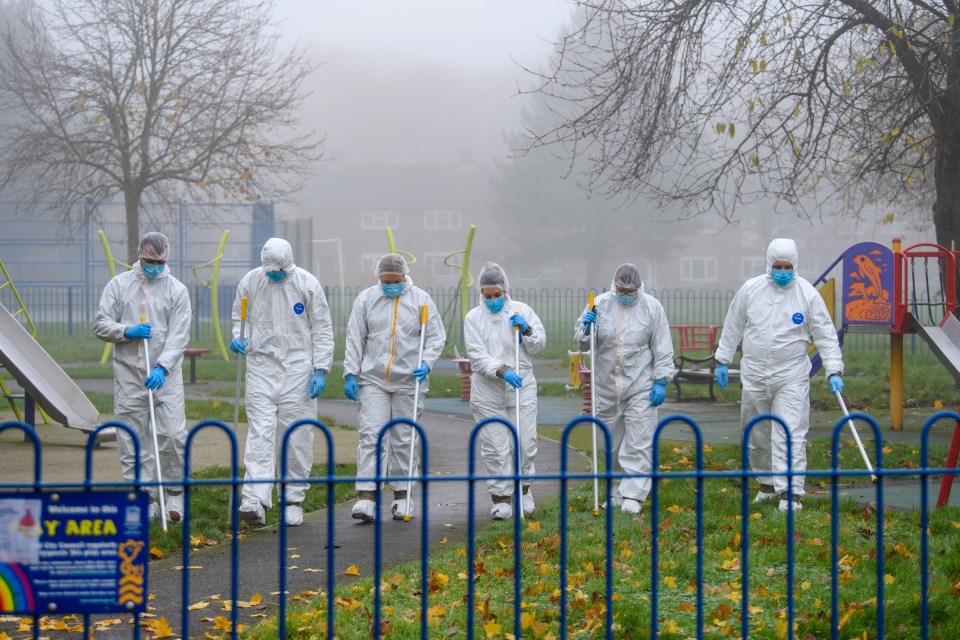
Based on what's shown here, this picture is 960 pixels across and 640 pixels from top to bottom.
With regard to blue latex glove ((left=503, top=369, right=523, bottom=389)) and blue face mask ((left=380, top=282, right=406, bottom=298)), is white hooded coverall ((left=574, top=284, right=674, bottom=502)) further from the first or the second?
blue face mask ((left=380, top=282, right=406, bottom=298))

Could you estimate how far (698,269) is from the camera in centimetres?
6388

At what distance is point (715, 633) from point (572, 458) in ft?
17.3

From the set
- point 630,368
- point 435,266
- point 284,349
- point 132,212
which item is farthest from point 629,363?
point 435,266

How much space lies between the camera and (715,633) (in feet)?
16.1

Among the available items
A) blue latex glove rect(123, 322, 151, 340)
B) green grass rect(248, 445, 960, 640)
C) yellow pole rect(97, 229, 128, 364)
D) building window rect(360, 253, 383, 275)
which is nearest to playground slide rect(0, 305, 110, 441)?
blue latex glove rect(123, 322, 151, 340)

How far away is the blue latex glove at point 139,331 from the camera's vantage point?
753cm

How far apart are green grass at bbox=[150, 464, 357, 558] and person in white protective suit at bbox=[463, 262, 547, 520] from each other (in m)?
1.31

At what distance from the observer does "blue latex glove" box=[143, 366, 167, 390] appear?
292 inches

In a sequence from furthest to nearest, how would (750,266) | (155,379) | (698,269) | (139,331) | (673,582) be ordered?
1. (750,266)
2. (698,269)
3. (139,331)
4. (155,379)
5. (673,582)

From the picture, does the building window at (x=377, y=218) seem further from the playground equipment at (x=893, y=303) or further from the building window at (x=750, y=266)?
the playground equipment at (x=893, y=303)

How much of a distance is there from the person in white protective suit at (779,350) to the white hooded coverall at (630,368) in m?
0.46

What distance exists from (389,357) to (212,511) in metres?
1.58

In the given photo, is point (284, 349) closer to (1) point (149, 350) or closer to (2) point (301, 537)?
(1) point (149, 350)

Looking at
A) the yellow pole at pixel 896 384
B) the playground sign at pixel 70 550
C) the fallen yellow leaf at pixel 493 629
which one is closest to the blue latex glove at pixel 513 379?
the fallen yellow leaf at pixel 493 629
